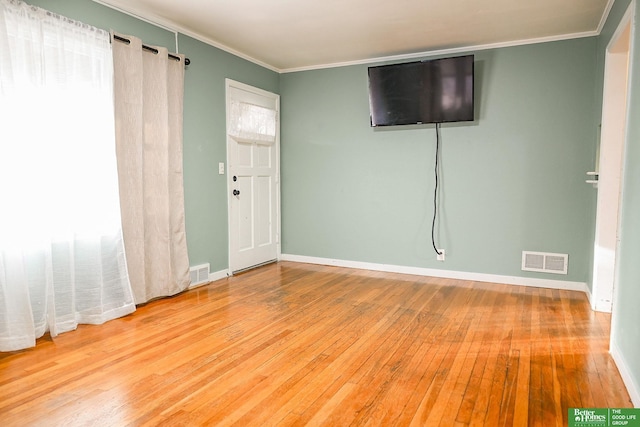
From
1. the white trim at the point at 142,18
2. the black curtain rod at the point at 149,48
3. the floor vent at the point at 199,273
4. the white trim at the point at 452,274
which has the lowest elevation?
the white trim at the point at 452,274

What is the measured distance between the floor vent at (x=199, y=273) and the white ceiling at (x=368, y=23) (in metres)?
2.27

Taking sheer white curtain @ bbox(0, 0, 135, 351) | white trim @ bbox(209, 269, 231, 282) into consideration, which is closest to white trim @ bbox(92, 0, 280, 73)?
sheer white curtain @ bbox(0, 0, 135, 351)

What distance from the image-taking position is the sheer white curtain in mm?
2715

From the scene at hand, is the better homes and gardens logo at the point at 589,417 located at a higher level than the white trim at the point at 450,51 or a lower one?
lower

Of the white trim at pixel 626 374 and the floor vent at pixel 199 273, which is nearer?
the white trim at pixel 626 374

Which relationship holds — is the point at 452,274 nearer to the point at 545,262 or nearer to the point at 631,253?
the point at 545,262

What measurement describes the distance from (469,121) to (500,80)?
49 cm

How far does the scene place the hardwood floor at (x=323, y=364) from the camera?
207cm

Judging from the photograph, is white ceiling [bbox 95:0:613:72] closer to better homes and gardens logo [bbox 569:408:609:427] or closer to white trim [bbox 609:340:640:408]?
white trim [bbox 609:340:640:408]

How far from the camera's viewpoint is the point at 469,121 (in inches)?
179

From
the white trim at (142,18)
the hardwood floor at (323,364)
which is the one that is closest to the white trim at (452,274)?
the hardwood floor at (323,364)

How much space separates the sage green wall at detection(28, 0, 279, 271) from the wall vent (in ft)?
10.4

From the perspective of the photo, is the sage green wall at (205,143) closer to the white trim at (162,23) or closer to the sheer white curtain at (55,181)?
the white trim at (162,23)

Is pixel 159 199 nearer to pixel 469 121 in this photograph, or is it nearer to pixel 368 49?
pixel 368 49
